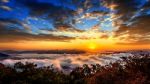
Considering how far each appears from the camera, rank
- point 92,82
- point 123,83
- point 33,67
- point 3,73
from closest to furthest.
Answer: point 123,83 < point 92,82 < point 3,73 < point 33,67

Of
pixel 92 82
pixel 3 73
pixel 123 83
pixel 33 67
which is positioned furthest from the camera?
pixel 33 67

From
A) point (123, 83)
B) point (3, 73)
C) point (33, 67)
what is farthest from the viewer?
point (33, 67)

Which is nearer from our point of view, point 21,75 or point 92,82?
point 92,82

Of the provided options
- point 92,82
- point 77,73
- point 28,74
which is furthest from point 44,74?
point 92,82

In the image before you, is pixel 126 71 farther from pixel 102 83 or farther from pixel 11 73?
Result: pixel 11 73

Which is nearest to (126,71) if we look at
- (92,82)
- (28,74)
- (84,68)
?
(92,82)

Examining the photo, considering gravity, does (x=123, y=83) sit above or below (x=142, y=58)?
below

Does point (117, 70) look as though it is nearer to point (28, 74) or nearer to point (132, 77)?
point (132, 77)
